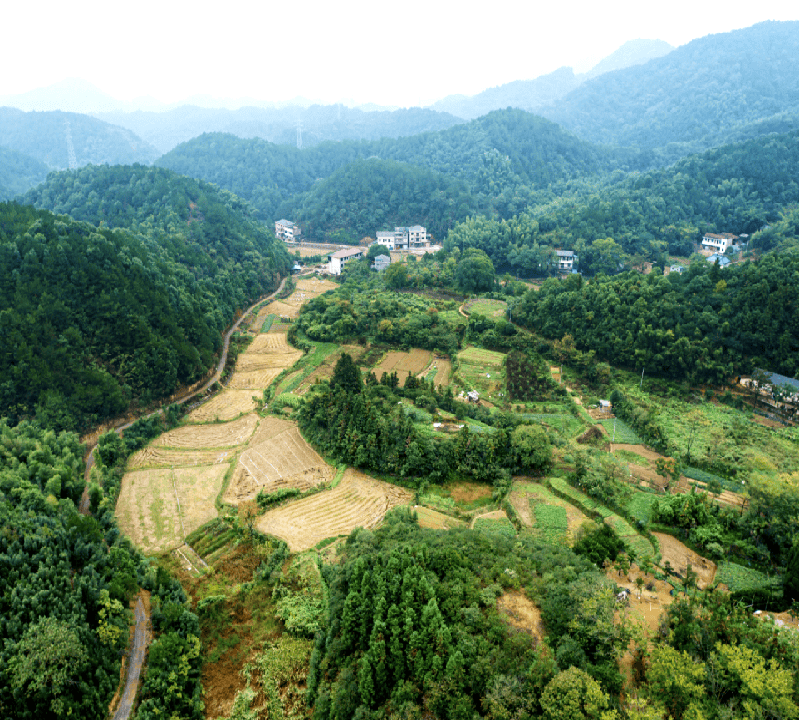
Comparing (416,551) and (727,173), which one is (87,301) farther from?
(727,173)

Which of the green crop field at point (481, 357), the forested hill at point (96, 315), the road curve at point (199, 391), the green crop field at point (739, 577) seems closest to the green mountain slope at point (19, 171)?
the forested hill at point (96, 315)

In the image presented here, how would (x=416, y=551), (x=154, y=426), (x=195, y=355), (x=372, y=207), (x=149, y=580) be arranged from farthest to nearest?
(x=372, y=207) < (x=195, y=355) < (x=154, y=426) < (x=149, y=580) < (x=416, y=551)

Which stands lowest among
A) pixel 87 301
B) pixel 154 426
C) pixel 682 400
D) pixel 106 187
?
pixel 682 400

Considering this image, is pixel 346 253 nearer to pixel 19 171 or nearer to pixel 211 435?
pixel 211 435

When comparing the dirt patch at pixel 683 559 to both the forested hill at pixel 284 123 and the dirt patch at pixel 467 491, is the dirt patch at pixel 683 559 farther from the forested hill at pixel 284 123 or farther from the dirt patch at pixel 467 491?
the forested hill at pixel 284 123

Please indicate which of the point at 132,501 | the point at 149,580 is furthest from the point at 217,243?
the point at 149,580

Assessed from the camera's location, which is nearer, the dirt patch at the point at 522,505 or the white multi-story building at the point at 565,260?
the dirt patch at the point at 522,505
